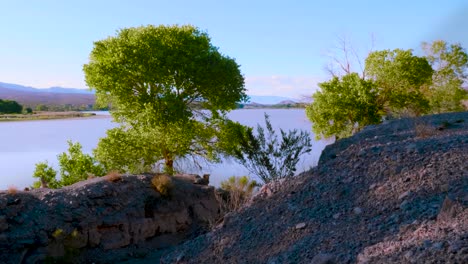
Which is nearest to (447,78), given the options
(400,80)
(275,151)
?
(400,80)

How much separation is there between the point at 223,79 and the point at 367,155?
1126 centimetres

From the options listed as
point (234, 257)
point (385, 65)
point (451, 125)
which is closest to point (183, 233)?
point (234, 257)

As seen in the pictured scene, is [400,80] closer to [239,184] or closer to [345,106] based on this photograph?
[345,106]

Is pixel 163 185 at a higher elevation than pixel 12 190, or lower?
lower

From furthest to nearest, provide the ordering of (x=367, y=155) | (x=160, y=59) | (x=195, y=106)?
(x=195, y=106) < (x=160, y=59) < (x=367, y=155)

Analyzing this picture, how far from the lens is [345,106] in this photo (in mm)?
25812

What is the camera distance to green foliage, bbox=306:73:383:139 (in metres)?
25.6

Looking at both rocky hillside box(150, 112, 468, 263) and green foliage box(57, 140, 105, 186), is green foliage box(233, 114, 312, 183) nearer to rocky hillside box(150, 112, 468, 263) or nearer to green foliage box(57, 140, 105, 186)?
rocky hillside box(150, 112, 468, 263)

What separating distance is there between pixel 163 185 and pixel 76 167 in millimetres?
7901

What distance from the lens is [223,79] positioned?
20.0 m

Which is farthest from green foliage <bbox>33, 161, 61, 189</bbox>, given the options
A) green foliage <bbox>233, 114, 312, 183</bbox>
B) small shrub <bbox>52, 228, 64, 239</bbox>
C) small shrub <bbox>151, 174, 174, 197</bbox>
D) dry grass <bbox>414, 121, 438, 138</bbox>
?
dry grass <bbox>414, 121, 438, 138</bbox>

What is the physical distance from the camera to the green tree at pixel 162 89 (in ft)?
62.8

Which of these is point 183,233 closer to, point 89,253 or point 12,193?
point 89,253

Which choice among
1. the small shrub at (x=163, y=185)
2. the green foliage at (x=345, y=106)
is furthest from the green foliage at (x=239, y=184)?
the green foliage at (x=345, y=106)
